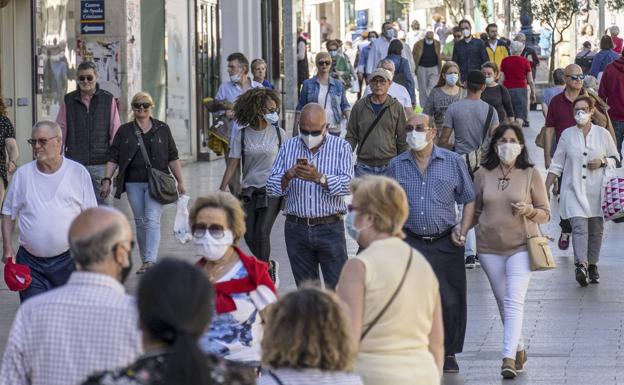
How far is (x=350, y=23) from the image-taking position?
236 feet

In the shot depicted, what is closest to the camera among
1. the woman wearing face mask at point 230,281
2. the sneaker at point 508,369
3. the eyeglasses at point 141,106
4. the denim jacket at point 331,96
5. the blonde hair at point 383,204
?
the blonde hair at point 383,204

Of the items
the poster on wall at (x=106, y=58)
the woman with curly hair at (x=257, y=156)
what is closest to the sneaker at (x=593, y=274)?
the woman with curly hair at (x=257, y=156)

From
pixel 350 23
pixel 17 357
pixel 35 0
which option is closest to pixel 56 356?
pixel 17 357

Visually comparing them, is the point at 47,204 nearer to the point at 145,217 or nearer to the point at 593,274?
the point at 145,217

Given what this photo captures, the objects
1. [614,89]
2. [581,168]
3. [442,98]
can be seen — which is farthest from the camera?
[614,89]

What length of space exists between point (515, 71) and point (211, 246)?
2271 cm

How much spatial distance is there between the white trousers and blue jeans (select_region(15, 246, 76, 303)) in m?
2.45

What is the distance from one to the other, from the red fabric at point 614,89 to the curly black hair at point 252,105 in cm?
750

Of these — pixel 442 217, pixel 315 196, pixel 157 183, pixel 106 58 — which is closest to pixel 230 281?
pixel 442 217

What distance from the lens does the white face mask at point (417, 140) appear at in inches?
372

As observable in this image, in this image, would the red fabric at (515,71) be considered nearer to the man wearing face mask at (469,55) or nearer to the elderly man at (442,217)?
the man wearing face mask at (469,55)

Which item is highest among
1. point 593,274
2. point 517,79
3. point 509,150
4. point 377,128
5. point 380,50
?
point 380,50

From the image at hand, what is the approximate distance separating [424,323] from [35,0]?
51.6 ft

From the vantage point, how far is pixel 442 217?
942cm
